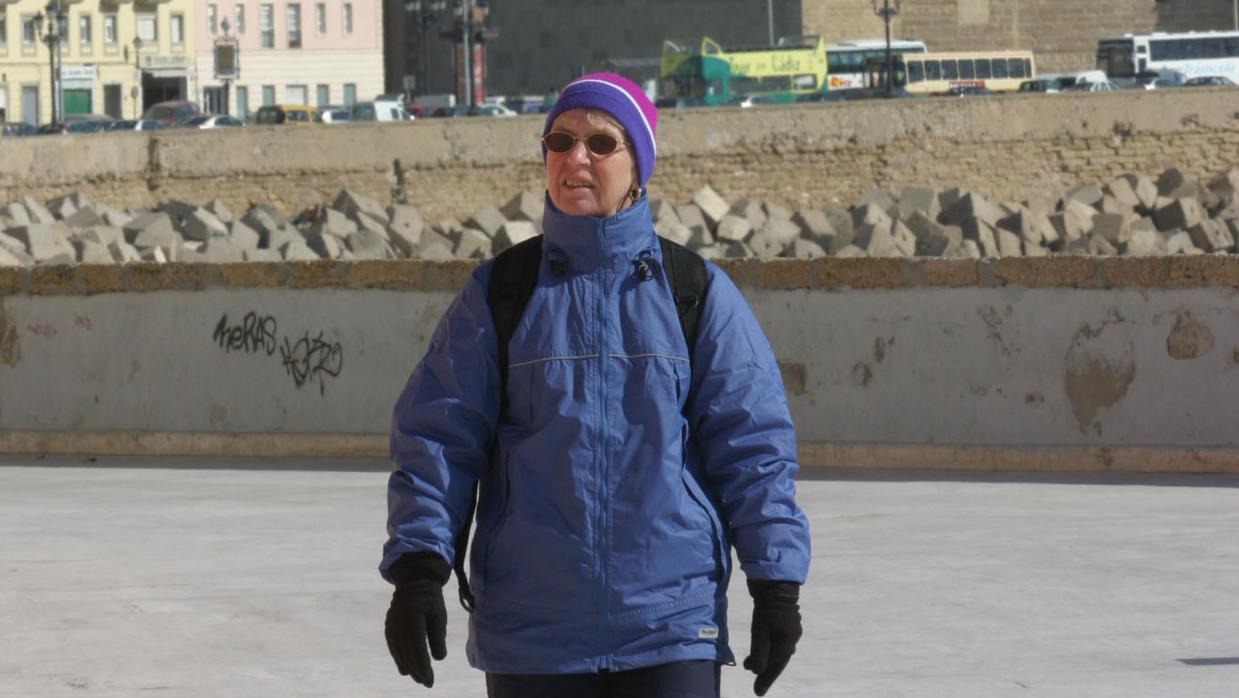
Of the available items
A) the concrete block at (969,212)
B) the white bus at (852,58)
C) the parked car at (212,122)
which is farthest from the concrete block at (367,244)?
the white bus at (852,58)

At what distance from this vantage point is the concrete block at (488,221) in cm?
2920

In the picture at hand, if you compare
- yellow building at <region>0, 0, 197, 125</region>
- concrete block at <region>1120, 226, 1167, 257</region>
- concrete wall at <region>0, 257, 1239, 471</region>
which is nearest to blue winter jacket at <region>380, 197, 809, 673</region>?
concrete wall at <region>0, 257, 1239, 471</region>

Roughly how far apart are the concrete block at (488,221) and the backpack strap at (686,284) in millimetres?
25067

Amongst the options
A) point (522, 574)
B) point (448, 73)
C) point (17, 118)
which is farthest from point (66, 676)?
point (448, 73)

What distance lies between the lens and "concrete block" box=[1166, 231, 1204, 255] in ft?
89.8

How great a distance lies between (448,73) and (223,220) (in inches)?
1702

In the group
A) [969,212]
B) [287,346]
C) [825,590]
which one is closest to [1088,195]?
[969,212]

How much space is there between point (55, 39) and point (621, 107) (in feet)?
184

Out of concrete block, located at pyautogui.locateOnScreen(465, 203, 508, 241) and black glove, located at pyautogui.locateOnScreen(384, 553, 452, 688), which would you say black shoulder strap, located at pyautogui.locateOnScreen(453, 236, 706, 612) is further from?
concrete block, located at pyautogui.locateOnScreen(465, 203, 508, 241)

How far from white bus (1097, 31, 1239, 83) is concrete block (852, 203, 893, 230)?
1247 inches

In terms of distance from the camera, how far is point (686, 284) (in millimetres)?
3727

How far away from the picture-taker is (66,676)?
646 centimetres

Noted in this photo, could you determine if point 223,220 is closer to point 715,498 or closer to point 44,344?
point 44,344

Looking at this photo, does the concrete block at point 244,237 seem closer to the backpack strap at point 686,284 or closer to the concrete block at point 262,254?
the concrete block at point 262,254
